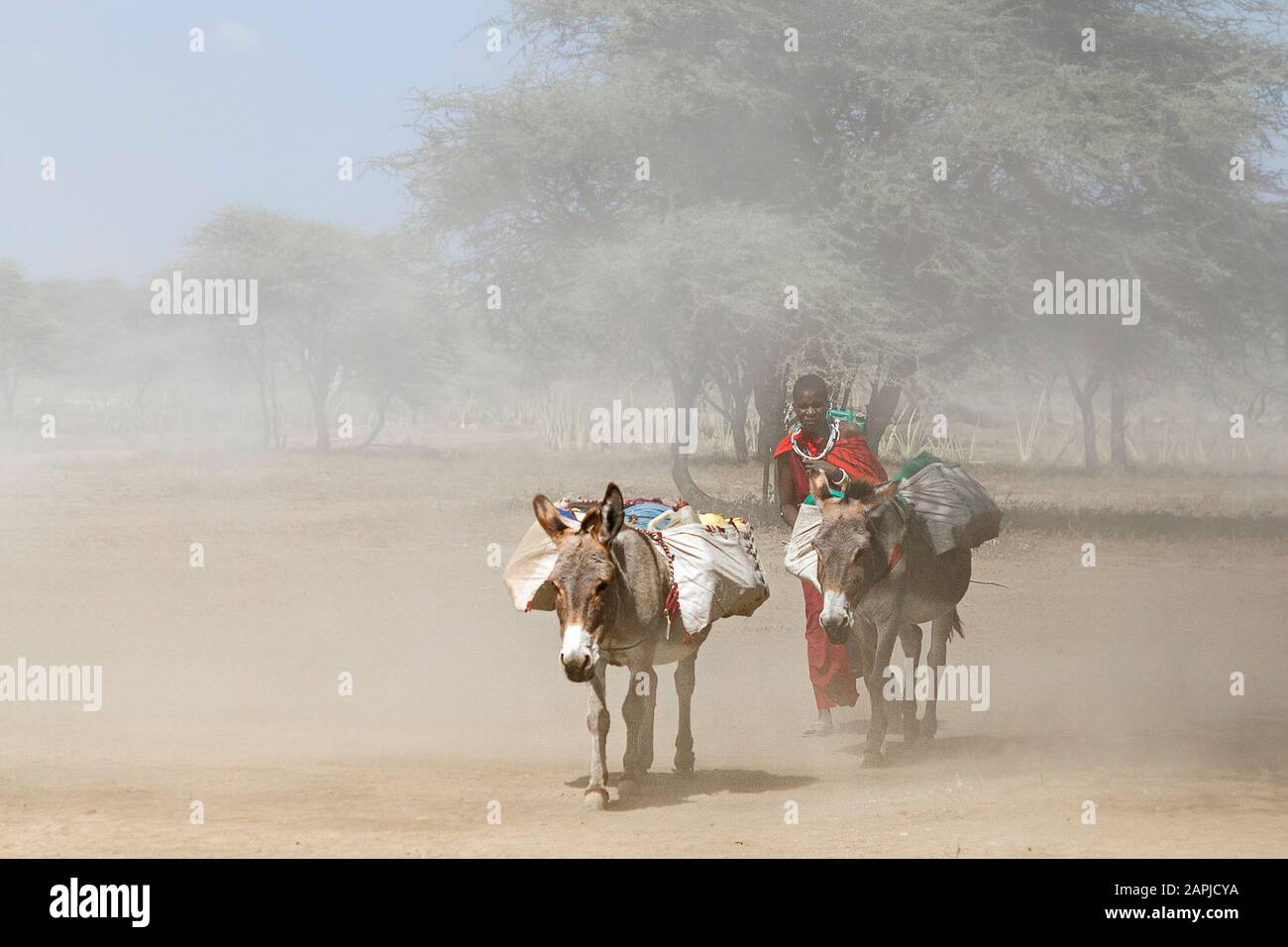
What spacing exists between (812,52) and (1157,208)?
544 centimetres

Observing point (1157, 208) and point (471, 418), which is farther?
point (471, 418)

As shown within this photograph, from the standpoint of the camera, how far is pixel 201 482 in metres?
33.2

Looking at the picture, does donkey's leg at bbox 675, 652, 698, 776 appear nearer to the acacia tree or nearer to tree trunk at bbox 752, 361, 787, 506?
tree trunk at bbox 752, 361, 787, 506

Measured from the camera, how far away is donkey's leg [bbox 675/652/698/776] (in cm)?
842

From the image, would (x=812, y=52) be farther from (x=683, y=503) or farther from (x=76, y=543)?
(x=683, y=503)

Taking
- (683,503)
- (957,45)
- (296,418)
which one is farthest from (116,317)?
(683,503)

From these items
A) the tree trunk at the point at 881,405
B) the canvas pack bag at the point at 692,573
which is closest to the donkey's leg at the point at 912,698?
the canvas pack bag at the point at 692,573

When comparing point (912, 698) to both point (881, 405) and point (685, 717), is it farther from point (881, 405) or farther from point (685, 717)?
point (881, 405)

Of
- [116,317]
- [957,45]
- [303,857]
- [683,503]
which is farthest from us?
[116,317]

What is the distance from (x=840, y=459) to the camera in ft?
30.5

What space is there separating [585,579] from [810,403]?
9.57ft

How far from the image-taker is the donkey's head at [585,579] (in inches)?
262

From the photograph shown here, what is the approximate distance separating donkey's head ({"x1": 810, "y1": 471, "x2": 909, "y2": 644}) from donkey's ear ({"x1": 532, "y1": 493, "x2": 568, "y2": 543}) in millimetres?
1575

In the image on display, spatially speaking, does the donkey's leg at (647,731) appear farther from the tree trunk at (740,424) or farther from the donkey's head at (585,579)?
the tree trunk at (740,424)
